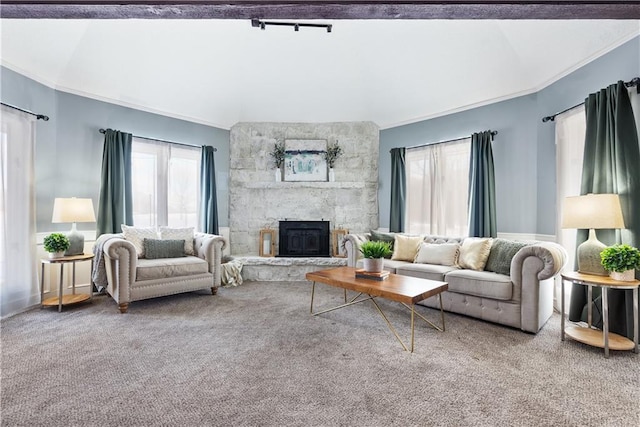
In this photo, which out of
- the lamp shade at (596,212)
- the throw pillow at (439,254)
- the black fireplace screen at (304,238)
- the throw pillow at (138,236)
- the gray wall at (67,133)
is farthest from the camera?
the black fireplace screen at (304,238)

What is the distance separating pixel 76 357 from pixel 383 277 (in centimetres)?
263

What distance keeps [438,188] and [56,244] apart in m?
5.12

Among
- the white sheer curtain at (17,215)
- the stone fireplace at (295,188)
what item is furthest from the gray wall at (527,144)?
the white sheer curtain at (17,215)

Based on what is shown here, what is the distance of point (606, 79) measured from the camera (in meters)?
3.07

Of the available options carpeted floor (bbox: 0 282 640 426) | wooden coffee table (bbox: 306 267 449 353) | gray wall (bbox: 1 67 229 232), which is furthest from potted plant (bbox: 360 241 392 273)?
gray wall (bbox: 1 67 229 232)

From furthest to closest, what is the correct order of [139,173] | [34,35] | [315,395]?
[139,173]
[34,35]
[315,395]

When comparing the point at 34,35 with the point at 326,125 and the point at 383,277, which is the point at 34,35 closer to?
the point at 326,125

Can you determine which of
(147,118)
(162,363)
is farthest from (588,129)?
(147,118)

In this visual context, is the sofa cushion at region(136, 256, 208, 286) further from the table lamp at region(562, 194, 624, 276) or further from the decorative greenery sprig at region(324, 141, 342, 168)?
the table lamp at region(562, 194, 624, 276)

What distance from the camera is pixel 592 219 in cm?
260

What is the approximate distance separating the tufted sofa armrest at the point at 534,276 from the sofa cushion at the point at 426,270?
0.74 meters

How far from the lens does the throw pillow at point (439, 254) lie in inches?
153

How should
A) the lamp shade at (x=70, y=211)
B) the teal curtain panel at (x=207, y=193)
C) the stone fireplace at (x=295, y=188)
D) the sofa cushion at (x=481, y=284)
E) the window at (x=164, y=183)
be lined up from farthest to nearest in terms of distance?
the stone fireplace at (x=295, y=188) → the teal curtain panel at (x=207, y=193) → the window at (x=164, y=183) → the lamp shade at (x=70, y=211) → the sofa cushion at (x=481, y=284)

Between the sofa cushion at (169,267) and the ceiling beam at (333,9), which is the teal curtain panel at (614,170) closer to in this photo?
the ceiling beam at (333,9)
